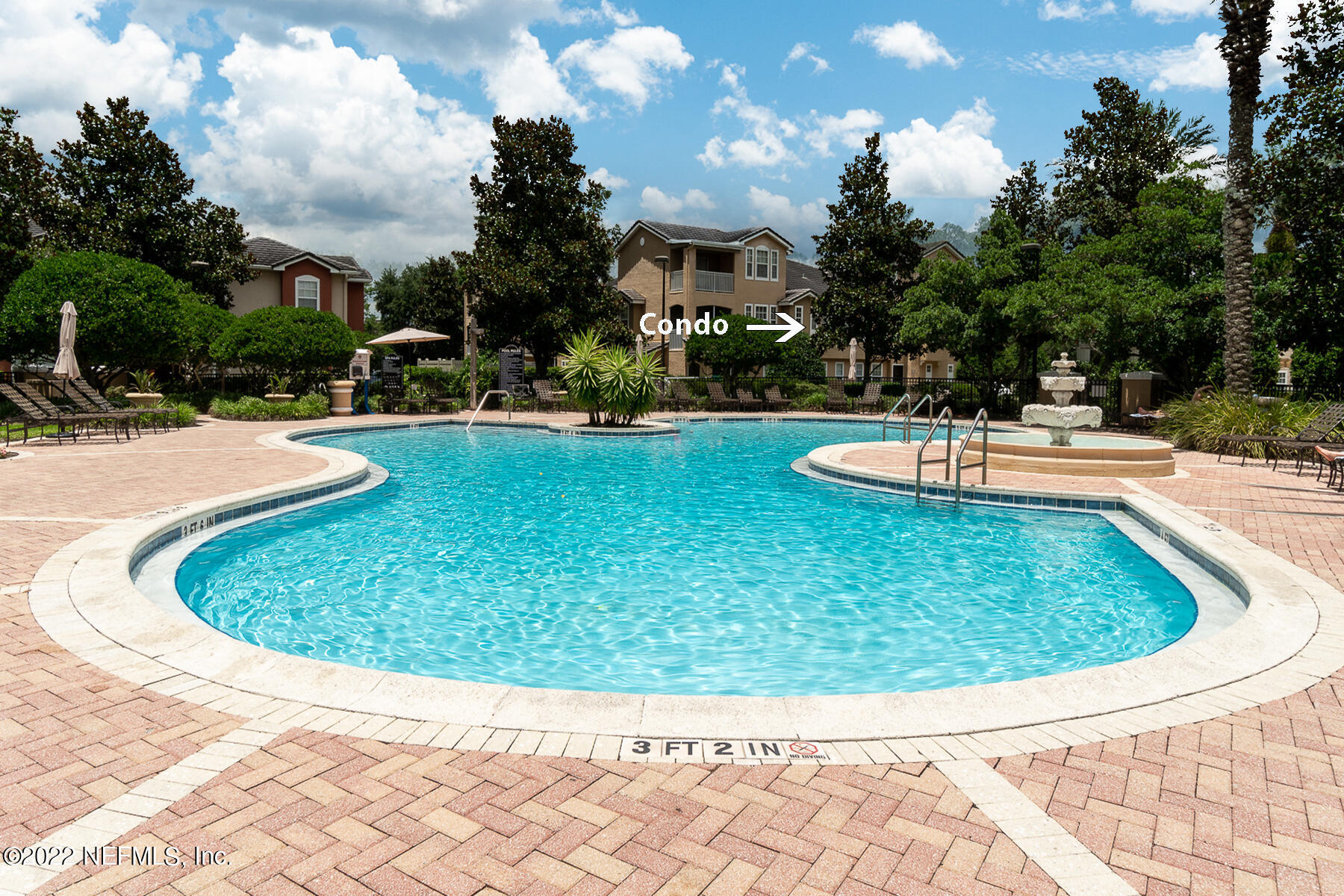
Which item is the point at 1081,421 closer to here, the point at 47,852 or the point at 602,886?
the point at 602,886

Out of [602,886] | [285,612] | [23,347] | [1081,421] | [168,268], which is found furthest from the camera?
[168,268]

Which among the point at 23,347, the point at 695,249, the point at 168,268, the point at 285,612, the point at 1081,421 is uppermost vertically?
the point at 695,249

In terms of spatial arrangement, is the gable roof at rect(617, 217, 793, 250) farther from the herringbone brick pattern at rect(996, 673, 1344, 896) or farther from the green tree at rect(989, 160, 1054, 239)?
the herringbone brick pattern at rect(996, 673, 1344, 896)

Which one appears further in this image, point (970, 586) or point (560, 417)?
point (560, 417)

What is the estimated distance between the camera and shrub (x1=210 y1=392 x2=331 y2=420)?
23531 millimetres

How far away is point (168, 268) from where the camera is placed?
1190 inches

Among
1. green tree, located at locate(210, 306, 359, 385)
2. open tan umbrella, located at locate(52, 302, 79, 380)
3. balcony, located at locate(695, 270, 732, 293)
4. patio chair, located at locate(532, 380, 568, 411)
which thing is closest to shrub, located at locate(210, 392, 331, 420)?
green tree, located at locate(210, 306, 359, 385)

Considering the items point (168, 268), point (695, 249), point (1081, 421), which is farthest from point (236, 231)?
point (1081, 421)

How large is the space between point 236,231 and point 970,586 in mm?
33494

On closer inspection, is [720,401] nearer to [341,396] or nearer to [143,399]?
[341,396]

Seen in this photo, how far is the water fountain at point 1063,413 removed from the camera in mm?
13930

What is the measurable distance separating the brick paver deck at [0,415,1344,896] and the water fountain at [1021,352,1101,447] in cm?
1062

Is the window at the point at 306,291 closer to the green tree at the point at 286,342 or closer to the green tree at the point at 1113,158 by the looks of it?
the green tree at the point at 286,342

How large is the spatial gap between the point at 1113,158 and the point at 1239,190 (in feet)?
57.7
